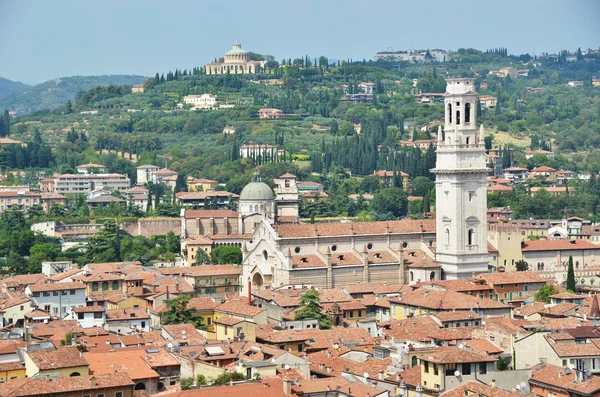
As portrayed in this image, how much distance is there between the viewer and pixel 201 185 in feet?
368

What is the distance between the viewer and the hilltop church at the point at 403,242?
2178 inches

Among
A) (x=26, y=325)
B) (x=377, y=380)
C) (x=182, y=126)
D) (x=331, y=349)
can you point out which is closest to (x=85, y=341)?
(x=26, y=325)

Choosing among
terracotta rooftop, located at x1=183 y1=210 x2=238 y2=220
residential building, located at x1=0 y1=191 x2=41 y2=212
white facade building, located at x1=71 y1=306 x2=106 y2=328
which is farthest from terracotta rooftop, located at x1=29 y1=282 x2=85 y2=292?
residential building, located at x1=0 y1=191 x2=41 y2=212

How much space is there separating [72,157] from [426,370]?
323ft

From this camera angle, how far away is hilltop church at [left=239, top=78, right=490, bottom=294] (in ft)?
181

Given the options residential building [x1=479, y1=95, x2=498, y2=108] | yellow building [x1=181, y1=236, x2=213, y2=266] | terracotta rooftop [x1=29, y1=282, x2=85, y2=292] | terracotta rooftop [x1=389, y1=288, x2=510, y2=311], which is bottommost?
yellow building [x1=181, y1=236, x2=213, y2=266]

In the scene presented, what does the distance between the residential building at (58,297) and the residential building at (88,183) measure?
61.3 metres

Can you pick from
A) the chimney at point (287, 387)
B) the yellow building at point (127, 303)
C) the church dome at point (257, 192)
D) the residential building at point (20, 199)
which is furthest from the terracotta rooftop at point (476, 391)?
the residential building at point (20, 199)

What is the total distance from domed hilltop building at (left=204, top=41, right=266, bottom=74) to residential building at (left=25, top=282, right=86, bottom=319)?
426 feet

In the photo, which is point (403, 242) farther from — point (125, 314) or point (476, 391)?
point (476, 391)

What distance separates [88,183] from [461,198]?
2427 inches

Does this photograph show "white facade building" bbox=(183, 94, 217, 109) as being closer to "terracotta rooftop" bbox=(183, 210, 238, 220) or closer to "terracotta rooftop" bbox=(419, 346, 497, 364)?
"terracotta rooftop" bbox=(183, 210, 238, 220)

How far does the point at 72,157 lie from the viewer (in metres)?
126

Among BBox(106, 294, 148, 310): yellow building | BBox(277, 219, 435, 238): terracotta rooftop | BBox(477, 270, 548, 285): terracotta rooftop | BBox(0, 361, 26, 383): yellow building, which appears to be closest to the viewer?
BBox(0, 361, 26, 383): yellow building
